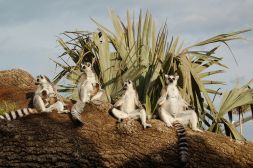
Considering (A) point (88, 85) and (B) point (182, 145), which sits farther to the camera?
(A) point (88, 85)

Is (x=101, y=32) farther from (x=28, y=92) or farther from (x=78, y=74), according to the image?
(x=28, y=92)

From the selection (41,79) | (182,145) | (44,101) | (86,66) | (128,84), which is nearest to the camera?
(182,145)

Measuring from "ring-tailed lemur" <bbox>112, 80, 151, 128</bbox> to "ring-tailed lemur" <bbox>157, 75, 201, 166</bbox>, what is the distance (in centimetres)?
49

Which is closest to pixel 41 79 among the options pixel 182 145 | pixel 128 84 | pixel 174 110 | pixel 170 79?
pixel 128 84

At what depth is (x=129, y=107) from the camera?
10820mm

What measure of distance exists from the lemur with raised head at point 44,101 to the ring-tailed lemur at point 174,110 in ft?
7.10

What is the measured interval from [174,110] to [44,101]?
3082 millimetres

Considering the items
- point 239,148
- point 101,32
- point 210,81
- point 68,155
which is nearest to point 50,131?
point 68,155

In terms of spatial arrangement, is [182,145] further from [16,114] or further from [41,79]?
[41,79]

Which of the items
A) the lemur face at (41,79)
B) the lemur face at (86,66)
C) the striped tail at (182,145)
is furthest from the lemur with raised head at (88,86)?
the striped tail at (182,145)

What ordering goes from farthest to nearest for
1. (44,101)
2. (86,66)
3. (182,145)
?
(86,66), (44,101), (182,145)

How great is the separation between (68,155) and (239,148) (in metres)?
3.26

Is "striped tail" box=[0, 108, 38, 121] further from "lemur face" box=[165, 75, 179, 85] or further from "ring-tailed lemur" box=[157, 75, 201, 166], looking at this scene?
"lemur face" box=[165, 75, 179, 85]

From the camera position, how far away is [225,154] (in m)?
9.52
